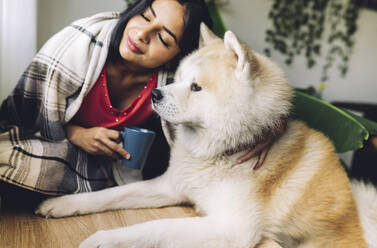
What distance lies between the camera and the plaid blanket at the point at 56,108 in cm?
102

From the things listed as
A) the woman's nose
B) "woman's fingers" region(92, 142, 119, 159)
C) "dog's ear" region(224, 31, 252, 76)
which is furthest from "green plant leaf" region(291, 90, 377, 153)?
"woman's fingers" region(92, 142, 119, 159)

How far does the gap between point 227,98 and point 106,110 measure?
560 mm

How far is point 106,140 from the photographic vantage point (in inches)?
41.5

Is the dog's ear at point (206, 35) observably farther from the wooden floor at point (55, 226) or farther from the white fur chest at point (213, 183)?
the wooden floor at point (55, 226)

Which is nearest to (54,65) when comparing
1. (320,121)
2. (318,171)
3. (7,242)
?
(7,242)

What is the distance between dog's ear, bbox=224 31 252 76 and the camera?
2.82ft

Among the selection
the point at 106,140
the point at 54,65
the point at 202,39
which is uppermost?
the point at 202,39

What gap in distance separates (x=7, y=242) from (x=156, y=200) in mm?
494

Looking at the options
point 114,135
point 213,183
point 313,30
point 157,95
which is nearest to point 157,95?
point 157,95

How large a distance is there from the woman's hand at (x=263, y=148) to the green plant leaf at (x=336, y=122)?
0.46 ft

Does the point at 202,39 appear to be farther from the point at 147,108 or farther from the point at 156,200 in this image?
the point at 156,200

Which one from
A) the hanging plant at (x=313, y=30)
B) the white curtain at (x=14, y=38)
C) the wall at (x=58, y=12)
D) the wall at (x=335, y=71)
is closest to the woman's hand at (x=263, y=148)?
the white curtain at (x=14, y=38)

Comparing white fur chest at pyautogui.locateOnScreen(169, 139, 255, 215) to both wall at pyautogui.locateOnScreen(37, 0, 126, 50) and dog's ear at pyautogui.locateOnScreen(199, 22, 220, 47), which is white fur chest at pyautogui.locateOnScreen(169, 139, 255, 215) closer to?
dog's ear at pyautogui.locateOnScreen(199, 22, 220, 47)

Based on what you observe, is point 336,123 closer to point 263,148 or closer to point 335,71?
point 263,148
